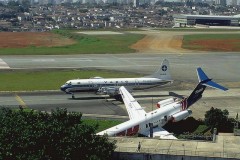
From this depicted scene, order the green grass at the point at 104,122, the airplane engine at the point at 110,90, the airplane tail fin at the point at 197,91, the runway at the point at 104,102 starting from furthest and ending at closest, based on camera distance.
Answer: the airplane engine at the point at 110,90 < the runway at the point at 104,102 < the green grass at the point at 104,122 < the airplane tail fin at the point at 197,91

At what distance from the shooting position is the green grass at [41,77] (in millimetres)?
101812

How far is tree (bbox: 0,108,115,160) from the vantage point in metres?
44.6

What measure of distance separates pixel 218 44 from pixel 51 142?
145442mm

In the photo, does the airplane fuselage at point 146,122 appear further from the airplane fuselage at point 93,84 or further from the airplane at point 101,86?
the airplane fuselage at point 93,84

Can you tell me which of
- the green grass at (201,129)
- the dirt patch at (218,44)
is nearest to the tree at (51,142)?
the green grass at (201,129)

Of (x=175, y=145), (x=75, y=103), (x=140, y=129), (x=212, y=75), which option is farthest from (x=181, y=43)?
(x=175, y=145)

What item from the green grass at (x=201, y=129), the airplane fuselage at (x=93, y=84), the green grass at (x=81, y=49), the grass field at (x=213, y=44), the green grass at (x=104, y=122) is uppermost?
the airplane fuselage at (x=93, y=84)

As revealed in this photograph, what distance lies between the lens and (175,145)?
164 ft

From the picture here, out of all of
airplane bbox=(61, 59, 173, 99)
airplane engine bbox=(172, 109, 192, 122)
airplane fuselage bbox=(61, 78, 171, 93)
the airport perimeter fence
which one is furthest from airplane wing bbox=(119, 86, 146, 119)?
the airport perimeter fence

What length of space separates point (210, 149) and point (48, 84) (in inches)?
2412

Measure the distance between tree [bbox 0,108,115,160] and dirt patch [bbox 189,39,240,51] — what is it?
130 metres

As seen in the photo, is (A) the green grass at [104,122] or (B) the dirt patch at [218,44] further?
(B) the dirt patch at [218,44]

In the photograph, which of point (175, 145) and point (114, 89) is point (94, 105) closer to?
point (114, 89)

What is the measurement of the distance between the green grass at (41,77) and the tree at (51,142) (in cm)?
5339
